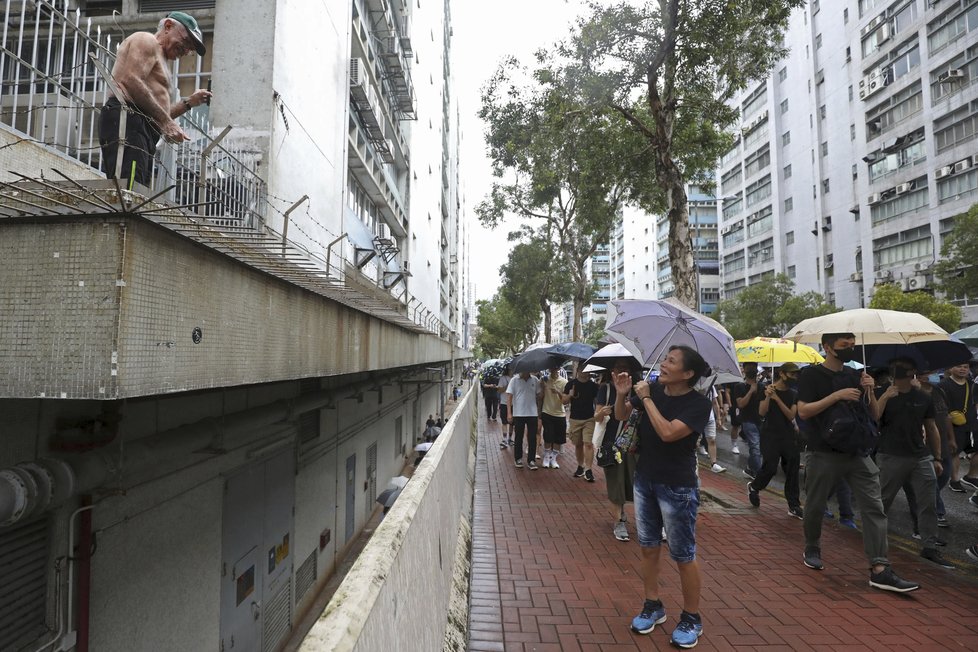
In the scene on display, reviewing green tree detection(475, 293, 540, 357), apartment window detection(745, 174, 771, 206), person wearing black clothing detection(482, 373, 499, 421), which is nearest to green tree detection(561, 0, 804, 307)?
person wearing black clothing detection(482, 373, 499, 421)

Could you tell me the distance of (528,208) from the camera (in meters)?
24.8

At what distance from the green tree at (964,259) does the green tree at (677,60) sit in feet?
40.6

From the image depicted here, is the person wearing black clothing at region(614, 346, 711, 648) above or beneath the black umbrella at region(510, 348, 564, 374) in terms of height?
beneath

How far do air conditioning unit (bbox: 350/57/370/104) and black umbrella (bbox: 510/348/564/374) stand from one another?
26.3ft

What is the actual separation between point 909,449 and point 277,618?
735cm

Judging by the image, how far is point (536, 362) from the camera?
323 inches

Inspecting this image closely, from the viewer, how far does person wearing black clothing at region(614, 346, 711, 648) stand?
3.29m

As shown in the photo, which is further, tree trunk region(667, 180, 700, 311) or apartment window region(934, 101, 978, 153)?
apartment window region(934, 101, 978, 153)

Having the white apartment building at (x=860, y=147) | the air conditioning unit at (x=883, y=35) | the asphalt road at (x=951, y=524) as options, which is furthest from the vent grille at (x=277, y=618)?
the air conditioning unit at (x=883, y=35)

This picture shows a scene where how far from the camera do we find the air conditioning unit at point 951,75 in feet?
84.4

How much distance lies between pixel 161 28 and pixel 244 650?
234 inches

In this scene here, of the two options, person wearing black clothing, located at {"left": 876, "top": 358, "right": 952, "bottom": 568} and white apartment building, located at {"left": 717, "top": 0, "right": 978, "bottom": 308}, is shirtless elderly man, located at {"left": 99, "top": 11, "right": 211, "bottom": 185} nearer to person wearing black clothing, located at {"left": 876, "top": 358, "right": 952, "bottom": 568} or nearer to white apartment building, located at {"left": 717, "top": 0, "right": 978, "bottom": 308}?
person wearing black clothing, located at {"left": 876, "top": 358, "right": 952, "bottom": 568}

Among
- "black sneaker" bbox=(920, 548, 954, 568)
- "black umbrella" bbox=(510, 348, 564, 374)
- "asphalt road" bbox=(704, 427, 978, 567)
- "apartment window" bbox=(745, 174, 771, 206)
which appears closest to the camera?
"black sneaker" bbox=(920, 548, 954, 568)

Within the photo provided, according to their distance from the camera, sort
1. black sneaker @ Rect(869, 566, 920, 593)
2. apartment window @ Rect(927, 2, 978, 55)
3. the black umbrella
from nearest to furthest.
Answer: black sneaker @ Rect(869, 566, 920, 593) → the black umbrella → apartment window @ Rect(927, 2, 978, 55)
